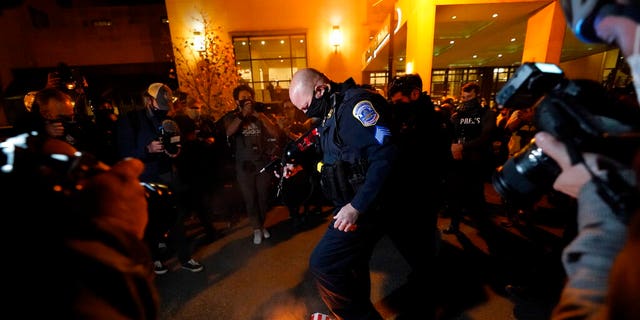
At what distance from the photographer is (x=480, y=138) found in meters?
3.60

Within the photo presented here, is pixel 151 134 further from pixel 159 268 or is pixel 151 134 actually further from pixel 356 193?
pixel 356 193

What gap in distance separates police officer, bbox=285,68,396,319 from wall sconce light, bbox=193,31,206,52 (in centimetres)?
945

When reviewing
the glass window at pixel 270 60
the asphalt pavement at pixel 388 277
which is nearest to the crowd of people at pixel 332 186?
the asphalt pavement at pixel 388 277

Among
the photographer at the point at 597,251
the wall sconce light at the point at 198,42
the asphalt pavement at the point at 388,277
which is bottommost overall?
the asphalt pavement at the point at 388,277

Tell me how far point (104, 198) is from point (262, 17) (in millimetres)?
10710

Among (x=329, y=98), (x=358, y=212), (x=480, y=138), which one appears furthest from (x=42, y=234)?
(x=480, y=138)

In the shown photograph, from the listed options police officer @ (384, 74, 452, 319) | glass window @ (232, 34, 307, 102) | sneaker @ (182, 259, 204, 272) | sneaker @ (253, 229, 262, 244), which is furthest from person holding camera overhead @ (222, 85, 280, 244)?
glass window @ (232, 34, 307, 102)

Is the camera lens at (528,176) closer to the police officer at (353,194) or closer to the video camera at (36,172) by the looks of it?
the police officer at (353,194)

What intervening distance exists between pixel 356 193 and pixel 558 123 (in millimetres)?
1245

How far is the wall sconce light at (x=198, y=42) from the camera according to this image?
964 centimetres

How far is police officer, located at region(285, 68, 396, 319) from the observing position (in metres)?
1.84

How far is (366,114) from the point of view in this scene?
187 cm

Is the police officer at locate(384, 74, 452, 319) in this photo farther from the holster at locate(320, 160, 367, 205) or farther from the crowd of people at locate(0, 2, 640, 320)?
the holster at locate(320, 160, 367, 205)

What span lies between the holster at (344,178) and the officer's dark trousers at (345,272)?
0.21 metres
